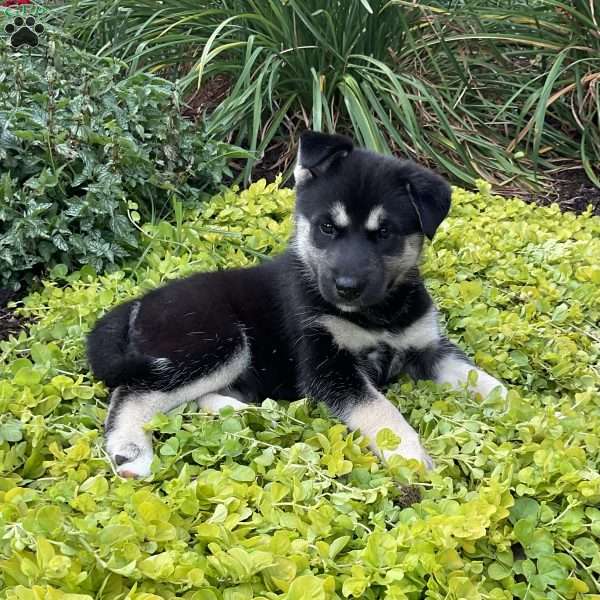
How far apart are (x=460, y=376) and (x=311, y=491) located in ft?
3.76

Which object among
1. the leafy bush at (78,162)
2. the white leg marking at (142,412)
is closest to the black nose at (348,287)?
the white leg marking at (142,412)

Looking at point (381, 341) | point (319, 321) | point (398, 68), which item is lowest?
point (398, 68)

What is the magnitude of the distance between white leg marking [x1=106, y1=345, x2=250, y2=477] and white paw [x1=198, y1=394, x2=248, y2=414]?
15 millimetres

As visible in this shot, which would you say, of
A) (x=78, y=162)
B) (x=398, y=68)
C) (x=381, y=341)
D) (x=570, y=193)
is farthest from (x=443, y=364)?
(x=398, y=68)

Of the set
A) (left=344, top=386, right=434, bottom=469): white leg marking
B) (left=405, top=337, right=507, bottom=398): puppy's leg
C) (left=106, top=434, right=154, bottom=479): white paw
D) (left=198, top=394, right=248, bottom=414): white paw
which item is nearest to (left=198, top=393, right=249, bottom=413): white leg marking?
(left=198, top=394, right=248, bottom=414): white paw

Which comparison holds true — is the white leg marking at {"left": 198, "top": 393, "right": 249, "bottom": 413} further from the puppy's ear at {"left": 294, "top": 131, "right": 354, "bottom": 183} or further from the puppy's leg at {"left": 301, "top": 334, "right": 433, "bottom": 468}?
the puppy's ear at {"left": 294, "top": 131, "right": 354, "bottom": 183}

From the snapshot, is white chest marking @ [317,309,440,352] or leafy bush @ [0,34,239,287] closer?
white chest marking @ [317,309,440,352]

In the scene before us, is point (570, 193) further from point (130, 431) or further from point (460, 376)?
point (130, 431)

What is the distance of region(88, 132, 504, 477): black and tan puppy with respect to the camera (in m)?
3.00

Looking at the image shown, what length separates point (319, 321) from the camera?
3.21 meters

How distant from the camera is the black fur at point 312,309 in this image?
304 cm

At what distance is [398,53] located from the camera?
21.5 ft

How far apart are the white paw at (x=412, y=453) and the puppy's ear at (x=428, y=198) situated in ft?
2.81

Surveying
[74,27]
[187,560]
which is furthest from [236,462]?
[74,27]
